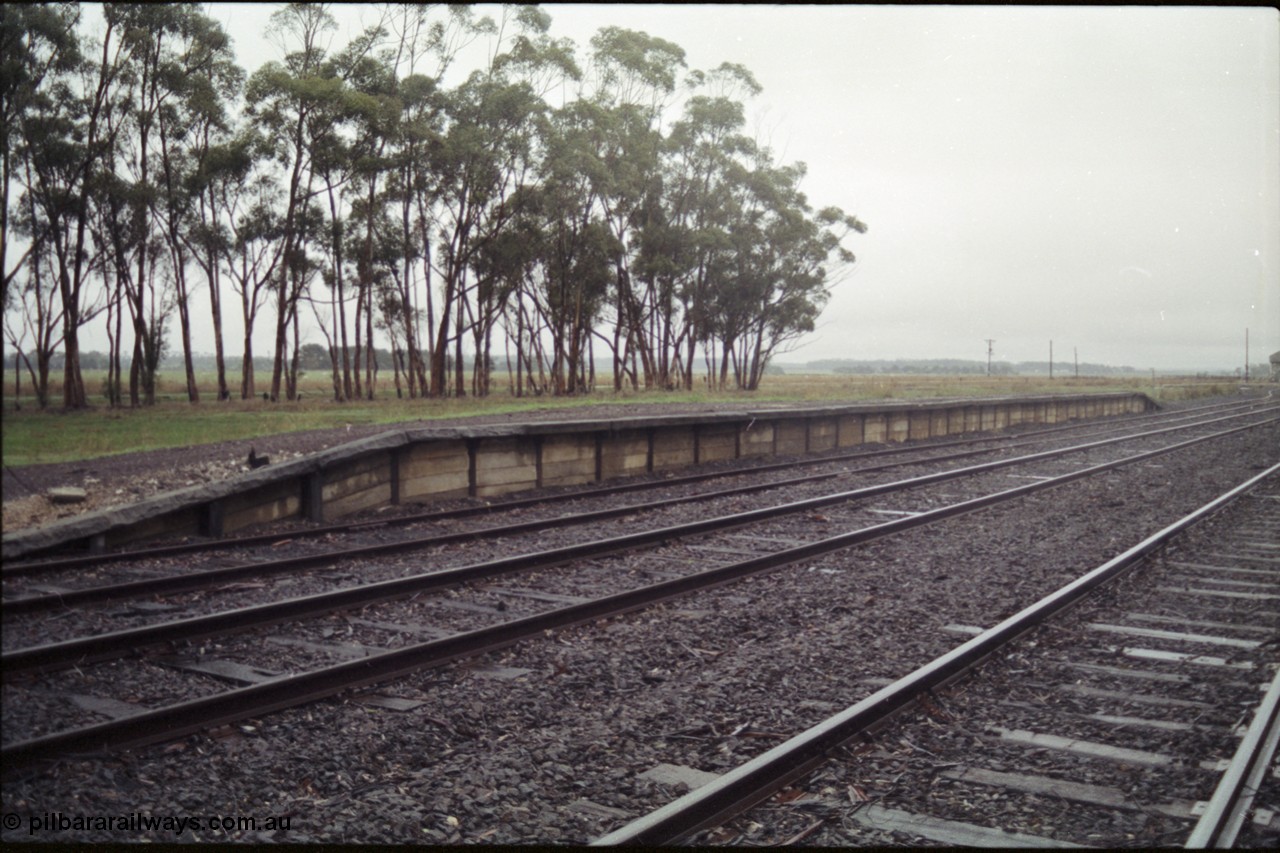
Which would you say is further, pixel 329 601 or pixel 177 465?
pixel 177 465

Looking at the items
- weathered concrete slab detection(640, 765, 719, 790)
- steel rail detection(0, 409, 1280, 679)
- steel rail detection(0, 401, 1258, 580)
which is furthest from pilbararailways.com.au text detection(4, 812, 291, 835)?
weathered concrete slab detection(640, 765, 719, 790)

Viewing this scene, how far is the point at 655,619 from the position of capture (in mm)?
6859

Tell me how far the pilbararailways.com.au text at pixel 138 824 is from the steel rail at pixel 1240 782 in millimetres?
3125

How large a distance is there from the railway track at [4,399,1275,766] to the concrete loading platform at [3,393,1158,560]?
74 centimetres

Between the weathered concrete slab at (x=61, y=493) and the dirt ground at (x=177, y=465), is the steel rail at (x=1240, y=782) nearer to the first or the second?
the weathered concrete slab at (x=61, y=493)

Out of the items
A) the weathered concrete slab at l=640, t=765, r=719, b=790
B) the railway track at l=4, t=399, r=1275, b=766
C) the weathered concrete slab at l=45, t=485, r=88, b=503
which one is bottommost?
the weathered concrete slab at l=640, t=765, r=719, b=790

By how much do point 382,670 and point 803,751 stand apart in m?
2.43

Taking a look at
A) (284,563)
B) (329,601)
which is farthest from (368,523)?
(329,601)

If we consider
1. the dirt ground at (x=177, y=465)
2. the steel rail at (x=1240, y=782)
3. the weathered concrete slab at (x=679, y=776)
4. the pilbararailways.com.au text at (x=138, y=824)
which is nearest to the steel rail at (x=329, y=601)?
the pilbararailways.com.au text at (x=138, y=824)

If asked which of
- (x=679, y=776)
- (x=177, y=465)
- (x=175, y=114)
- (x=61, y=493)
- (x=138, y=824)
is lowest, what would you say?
(x=679, y=776)

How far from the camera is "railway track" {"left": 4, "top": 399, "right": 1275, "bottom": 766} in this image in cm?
427

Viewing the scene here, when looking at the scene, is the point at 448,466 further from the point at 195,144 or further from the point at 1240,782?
the point at 1240,782

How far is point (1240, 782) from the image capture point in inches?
153

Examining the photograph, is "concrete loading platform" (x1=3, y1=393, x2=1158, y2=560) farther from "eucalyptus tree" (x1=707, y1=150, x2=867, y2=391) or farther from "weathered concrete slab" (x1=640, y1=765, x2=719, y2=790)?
"eucalyptus tree" (x1=707, y1=150, x2=867, y2=391)
